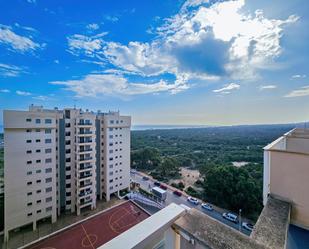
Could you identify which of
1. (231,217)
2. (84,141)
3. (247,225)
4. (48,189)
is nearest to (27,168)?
(48,189)

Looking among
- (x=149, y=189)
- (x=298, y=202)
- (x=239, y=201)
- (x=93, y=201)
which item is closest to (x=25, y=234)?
(x=93, y=201)

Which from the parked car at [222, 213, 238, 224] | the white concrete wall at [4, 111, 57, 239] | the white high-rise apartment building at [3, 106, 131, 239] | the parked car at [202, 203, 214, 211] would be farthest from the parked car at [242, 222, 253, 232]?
the white concrete wall at [4, 111, 57, 239]

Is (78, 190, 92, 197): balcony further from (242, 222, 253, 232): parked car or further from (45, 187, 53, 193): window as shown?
(242, 222, 253, 232): parked car

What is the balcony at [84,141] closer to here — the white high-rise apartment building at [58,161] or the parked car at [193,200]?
the white high-rise apartment building at [58,161]

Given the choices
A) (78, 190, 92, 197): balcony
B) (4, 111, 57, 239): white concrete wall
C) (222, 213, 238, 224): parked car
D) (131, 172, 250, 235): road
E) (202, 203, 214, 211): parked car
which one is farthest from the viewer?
(202, 203, 214, 211): parked car

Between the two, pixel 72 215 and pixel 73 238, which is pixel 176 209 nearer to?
pixel 73 238

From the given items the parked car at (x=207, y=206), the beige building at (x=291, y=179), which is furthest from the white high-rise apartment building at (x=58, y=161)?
the beige building at (x=291, y=179)

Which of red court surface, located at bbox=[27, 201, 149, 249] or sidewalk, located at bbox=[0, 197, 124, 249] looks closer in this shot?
red court surface, located at bbox=[27, 201, 149, 249]
